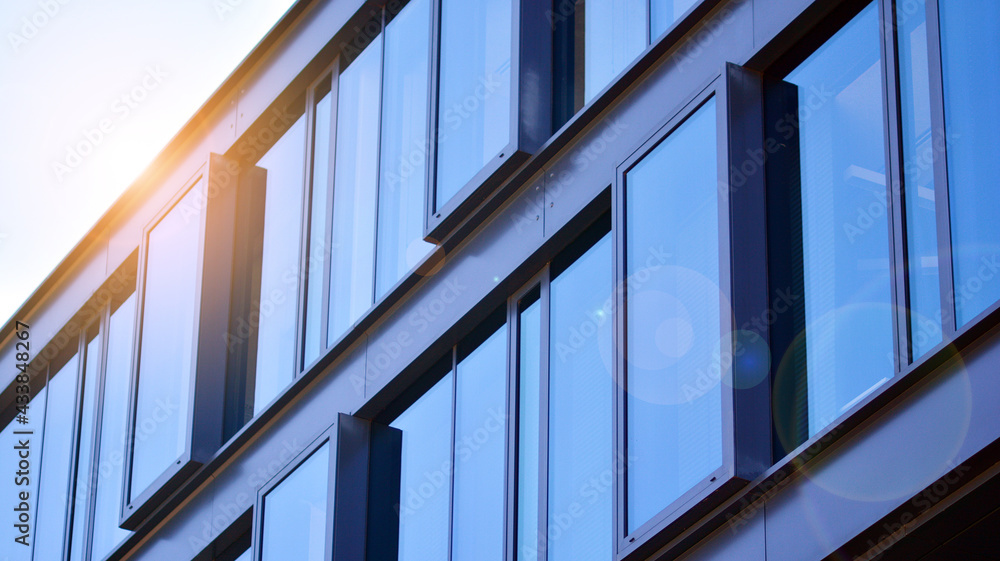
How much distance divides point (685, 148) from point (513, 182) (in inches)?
89.8

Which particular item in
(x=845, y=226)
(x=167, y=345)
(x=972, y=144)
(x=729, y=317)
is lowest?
(x=729, y=317)

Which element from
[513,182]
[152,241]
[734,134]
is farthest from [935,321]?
[152,241]

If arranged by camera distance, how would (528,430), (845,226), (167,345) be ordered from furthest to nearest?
(167,345)
(528,430)
(845,226)

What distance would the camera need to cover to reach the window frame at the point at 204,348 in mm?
14609

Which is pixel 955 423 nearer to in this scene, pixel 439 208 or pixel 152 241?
pixel 439 208

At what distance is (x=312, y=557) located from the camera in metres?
12.3

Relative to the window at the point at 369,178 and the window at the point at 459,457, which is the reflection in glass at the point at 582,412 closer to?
the window at the point at 459,457

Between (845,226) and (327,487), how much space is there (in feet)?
20.0

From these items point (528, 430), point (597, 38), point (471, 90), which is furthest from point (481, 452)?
point (597, 38)

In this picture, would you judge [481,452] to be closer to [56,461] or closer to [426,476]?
[426,476]

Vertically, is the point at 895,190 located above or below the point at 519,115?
below

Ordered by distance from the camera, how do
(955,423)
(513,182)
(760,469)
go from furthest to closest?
(513,182), (760,469), (955,423)

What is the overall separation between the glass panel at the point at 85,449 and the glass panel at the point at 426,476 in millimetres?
6557

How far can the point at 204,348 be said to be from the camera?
14.7 meters
